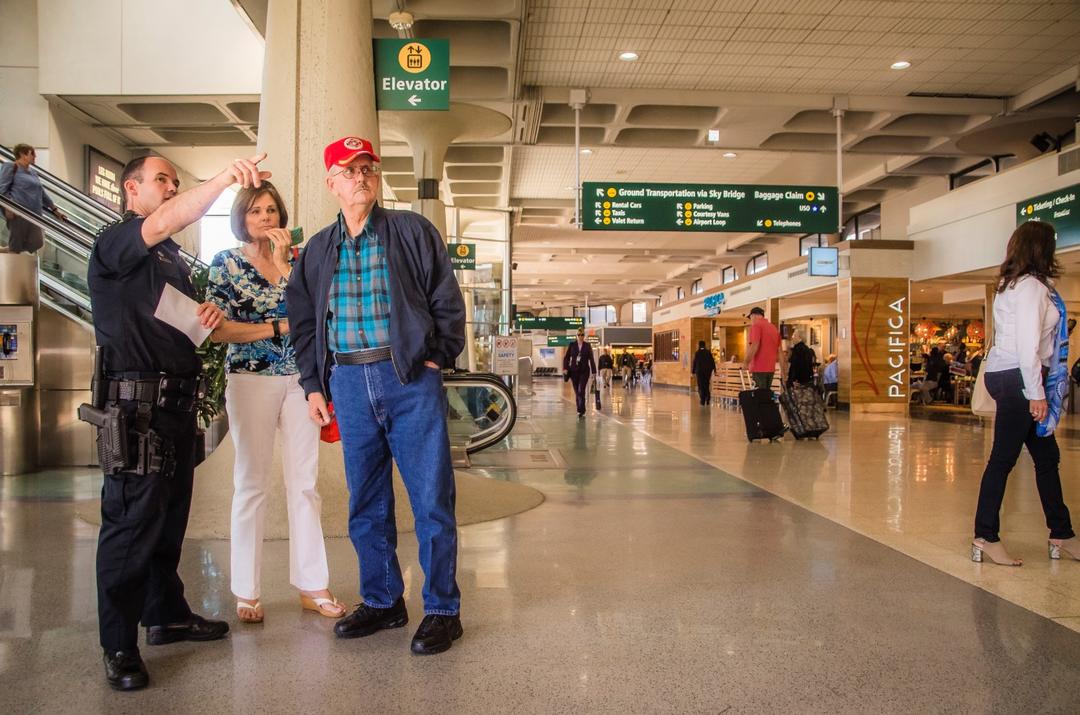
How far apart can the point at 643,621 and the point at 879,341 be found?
49.1ft

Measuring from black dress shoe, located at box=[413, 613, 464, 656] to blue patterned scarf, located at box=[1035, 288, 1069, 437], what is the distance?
113 inches

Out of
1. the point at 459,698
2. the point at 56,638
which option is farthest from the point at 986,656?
the point at 56,638

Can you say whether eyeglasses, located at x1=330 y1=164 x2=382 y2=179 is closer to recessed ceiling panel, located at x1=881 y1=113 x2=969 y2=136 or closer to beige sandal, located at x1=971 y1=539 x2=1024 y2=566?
beige sandal, located at x1=971 y1=539 x2=1024 y2=566

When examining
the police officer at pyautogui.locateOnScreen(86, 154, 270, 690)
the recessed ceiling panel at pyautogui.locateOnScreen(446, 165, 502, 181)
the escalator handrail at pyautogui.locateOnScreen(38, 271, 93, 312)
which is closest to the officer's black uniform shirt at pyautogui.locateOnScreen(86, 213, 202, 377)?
the police officer at pyautogui.locateOnScreen(86, 154, 270, 690)

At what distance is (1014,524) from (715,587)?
250 cm

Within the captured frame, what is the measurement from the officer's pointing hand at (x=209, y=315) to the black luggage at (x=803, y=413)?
28.2 ft

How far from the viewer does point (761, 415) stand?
10.0 m

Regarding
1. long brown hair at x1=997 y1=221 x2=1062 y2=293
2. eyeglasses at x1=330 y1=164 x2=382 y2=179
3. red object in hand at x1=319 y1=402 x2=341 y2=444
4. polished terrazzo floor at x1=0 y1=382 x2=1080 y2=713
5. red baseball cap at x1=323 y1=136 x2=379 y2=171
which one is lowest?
polished terrazzo floor at x1=0 y1=382 x2=1080 y2=713

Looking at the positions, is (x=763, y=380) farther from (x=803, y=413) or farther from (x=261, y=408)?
(x=261, y=408)

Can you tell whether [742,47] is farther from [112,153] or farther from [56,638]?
[112,153]

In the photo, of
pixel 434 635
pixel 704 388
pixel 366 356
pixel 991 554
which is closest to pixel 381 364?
pixel 366 356

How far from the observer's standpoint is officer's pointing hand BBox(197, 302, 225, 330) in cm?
263

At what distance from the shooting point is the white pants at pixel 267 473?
2951mm

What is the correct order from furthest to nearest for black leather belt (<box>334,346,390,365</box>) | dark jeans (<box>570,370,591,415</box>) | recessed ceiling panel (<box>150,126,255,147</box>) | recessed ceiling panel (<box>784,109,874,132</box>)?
dark jeans (<box>570,370,591,415</box>) → recessed ceiling panel (<box>150,126,255,147</box>) → recessed ceiling panel (<box>784,109,874,132</box>) → black leather belt (<box>334,346,390,365</box>)
